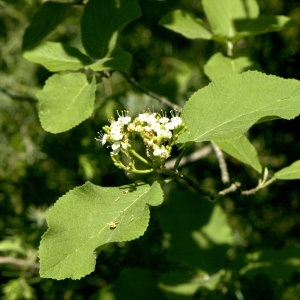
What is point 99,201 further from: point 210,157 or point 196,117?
point 210,157

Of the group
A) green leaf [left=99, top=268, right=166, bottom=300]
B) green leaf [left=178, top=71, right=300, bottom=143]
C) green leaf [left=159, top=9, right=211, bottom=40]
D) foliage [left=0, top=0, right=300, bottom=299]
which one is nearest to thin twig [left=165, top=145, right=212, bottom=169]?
foliage [left=0, top=0, right=300, bottom=299]

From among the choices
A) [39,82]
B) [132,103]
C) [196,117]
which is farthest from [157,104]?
[196,117]

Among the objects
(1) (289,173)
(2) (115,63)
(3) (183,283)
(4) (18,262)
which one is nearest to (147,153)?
(2) (115,63)

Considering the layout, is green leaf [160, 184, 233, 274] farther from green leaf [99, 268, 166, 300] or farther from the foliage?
green leaf [99, 268, 166, 300]

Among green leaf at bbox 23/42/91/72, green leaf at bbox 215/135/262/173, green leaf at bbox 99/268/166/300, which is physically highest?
green leaf at bbox 23/42/91/72

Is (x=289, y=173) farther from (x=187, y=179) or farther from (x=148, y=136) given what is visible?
(x=148, y=136)

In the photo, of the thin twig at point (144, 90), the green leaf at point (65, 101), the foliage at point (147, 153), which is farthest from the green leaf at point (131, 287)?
the green leaf at point (65, 101)
